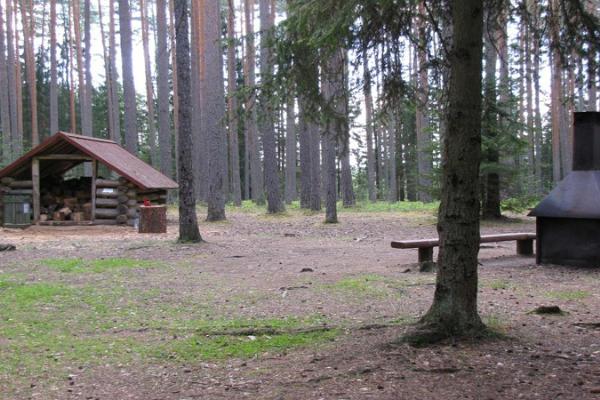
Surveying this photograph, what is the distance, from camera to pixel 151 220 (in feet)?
53.0

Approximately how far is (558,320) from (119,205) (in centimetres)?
1522

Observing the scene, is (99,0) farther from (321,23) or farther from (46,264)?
(321,23)

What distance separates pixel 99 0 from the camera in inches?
1421

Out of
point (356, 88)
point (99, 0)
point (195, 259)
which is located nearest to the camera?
point (356, 88)

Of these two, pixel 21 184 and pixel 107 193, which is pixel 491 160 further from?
pixel 21 184

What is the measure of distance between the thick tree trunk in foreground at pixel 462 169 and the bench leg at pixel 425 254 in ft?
16.1

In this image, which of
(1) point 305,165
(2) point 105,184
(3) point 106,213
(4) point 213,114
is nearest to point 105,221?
(3) point 106,213

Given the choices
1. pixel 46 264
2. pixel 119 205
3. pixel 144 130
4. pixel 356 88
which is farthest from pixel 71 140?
pixel 144 130

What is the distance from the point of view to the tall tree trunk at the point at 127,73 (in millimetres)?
24078

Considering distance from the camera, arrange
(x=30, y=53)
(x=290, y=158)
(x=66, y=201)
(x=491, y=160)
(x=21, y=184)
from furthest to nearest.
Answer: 1. (x=30, y=53)
2. (x=290, y=158)
3. (x=66, y=201)
4. (x=21, y=184)
5. (x=491, y=160)

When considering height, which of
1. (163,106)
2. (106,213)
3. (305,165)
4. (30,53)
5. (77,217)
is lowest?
(77,217)

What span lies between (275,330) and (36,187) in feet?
50.4

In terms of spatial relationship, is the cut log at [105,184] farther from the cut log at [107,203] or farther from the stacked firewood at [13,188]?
the stacked firewood at [13,188]

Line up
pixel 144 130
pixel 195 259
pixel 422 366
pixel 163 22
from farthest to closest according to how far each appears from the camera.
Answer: pixel 144 130 → pixel 163 22 → pixel 195 259 → pixel 422 366
